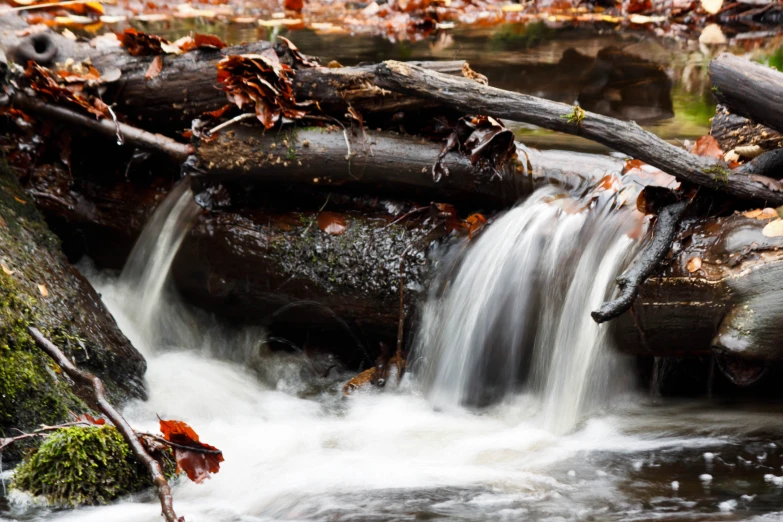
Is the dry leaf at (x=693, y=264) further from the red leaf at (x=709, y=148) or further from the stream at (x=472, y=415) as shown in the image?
the red leaf at (x=709, y=148)

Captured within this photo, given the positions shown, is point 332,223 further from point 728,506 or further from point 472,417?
point 728,506

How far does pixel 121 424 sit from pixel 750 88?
8.77 feet

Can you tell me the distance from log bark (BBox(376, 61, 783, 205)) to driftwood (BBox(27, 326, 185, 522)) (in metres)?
1.82

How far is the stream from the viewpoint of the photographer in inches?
111

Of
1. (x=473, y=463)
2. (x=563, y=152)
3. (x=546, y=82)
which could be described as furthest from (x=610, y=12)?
(x=473, y=463)

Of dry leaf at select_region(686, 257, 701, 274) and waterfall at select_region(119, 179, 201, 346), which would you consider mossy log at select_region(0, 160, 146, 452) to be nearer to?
waterfall at select_region(119, 179, 201, 346)

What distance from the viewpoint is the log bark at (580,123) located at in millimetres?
3197

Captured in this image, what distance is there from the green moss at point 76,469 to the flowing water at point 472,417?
56mm

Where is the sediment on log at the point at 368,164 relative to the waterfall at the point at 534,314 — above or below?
above

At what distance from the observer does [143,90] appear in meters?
4.45

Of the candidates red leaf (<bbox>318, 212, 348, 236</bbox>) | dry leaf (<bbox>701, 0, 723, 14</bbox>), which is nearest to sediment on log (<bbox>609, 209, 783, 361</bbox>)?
red leaf (<bbox>318, 212, 348, 236</bbox>)

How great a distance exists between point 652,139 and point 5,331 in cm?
265

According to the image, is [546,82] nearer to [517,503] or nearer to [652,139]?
[652,139]

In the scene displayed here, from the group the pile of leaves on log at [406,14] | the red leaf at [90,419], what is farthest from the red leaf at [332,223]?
the pile of leaves on log at [406,14]
